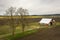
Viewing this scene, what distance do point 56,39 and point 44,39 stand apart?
1506 millimetres

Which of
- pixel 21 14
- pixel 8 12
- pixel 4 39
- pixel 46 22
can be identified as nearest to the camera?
pixel 4 39

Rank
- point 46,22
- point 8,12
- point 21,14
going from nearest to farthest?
point 8,12, point 21,14, point 46,22

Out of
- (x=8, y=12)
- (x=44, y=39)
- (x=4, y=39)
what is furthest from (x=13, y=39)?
(x=8, y=12)

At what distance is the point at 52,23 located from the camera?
4656 centimetres

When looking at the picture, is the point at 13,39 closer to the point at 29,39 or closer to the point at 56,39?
the point at 29,39

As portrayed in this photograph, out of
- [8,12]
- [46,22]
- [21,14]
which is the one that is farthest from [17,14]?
[46,22]

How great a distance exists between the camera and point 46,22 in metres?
44.9

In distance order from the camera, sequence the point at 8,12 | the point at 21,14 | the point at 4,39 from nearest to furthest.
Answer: the point at 4,39
the point at 8,12
the point at 21,14

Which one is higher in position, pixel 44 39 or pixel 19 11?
pixel 19 11

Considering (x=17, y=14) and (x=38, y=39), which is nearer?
(x=38, y=39)

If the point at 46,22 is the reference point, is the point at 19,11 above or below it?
above

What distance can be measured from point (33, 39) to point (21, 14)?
410 inches

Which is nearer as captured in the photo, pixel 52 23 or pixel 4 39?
pixel 4 39

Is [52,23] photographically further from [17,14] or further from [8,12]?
[8,12]
